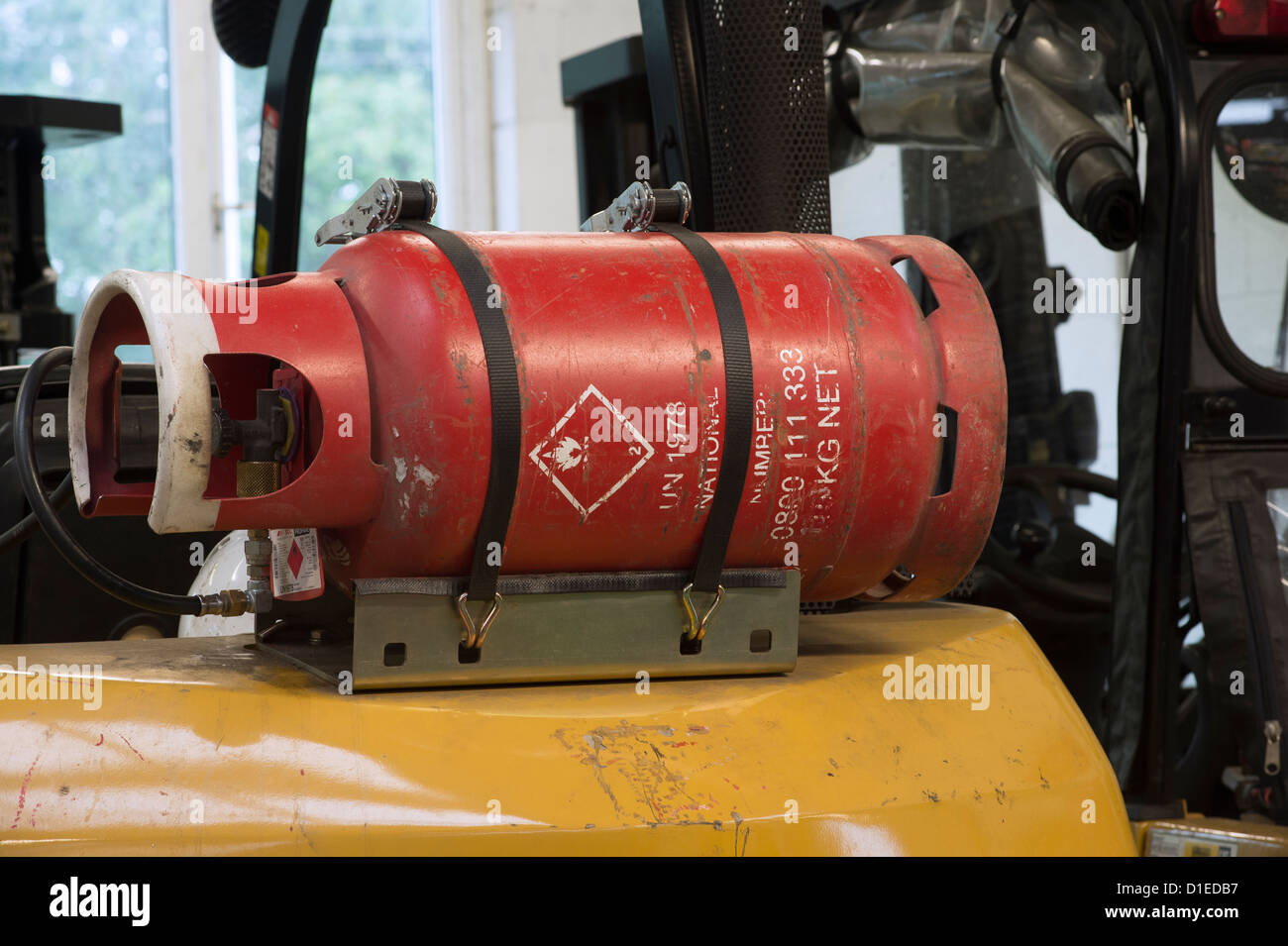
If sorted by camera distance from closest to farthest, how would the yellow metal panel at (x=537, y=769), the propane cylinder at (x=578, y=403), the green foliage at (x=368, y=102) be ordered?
the yellow metal panel at (x=537, y=769) < the propane cylinder at (x=578, y=403) < the green foliage at (x=368, y=102)

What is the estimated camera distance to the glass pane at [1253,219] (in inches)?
108

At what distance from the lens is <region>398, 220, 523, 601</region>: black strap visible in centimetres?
132

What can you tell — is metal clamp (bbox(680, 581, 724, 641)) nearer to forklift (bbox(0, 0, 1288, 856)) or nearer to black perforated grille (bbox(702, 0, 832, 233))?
forklift (bbox(0, 0, 1288, 856))

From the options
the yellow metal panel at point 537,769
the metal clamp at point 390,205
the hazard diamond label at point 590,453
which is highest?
the metal clamp at point 390,205

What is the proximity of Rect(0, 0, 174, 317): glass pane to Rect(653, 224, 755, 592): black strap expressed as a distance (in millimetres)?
5487

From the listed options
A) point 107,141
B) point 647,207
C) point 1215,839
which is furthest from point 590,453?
point 107,141

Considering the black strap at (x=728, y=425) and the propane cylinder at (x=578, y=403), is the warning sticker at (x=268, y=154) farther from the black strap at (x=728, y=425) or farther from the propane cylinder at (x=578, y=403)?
the black strap at (x=728, y=425)

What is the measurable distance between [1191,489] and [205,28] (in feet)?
18.4

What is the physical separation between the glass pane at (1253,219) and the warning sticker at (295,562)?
2.02 m

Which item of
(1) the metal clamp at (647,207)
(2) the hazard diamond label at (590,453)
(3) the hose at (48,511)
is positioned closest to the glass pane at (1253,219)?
(1) the metal clamp at (647,207)

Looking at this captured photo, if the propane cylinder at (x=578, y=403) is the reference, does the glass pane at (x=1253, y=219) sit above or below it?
above

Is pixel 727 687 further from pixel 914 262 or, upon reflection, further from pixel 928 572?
pixel 914 262

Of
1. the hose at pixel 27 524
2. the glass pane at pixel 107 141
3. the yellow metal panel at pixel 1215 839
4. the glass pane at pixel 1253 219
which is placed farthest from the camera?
the glass pane at pixel 107 141

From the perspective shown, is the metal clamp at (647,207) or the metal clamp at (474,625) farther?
the metal clamp at (647,207)
